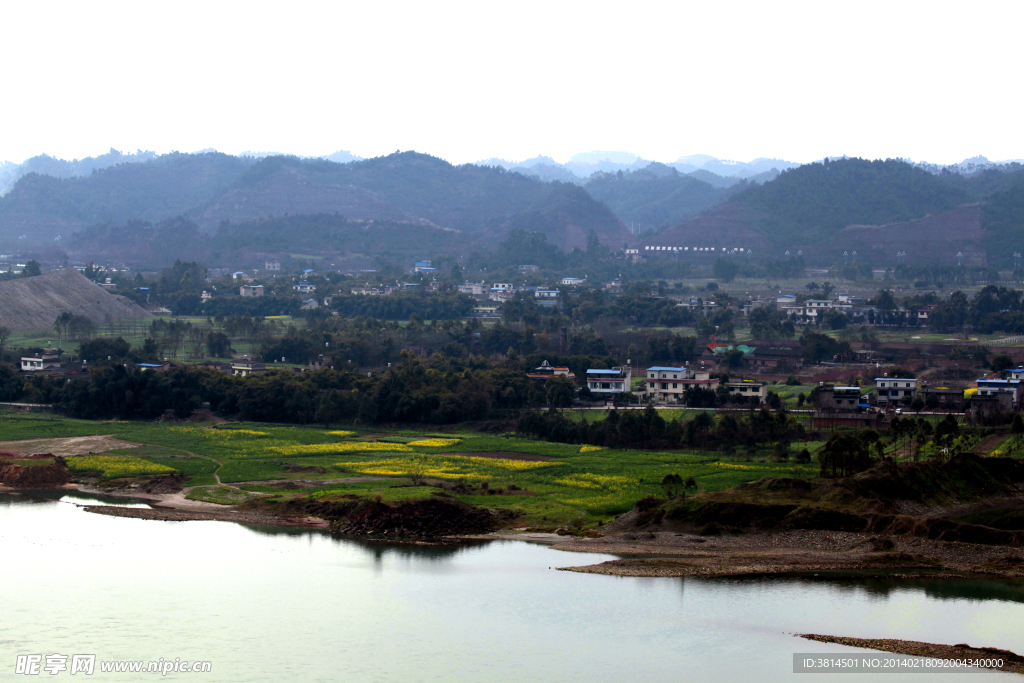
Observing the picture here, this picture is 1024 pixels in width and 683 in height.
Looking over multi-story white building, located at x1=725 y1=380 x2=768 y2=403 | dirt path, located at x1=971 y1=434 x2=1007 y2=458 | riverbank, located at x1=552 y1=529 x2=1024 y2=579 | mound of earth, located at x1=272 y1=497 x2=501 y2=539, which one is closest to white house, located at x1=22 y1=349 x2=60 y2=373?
mound of earth, located at x1=272 y1=497 x2=501 y2=539

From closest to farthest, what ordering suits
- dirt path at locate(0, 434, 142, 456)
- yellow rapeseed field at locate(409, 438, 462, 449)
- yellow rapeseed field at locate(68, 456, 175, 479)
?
yellow rapeseed field at locate(68, 456, 175, 479) < dirt path at locate(0, 434, 142, 456) < yellow rapeseed field at locate(409, 438, 462, 449)

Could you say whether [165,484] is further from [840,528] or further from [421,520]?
[840,528]

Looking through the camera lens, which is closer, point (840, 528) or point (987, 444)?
point (840, 528)

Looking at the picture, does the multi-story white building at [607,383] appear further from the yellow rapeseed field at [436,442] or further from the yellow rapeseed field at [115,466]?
the yellow rapeseed field at [115,466]

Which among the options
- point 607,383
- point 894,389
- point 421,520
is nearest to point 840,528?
point 421,520

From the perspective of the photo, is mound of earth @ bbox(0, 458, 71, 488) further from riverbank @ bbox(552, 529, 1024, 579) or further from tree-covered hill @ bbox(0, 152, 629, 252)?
tree-covered hill @ bbox(0, 152, 629, 252)

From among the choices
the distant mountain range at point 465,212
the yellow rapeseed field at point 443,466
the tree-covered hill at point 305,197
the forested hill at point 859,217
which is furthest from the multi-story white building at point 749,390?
the tree-covered hill at point 305,197

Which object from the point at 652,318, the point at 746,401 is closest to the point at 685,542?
the point at 746,401
